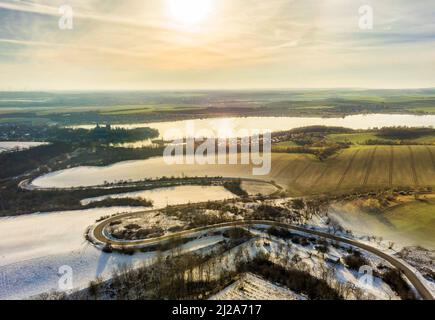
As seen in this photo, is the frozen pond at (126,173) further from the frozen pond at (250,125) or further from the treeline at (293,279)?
the frozen pond at (250,125)

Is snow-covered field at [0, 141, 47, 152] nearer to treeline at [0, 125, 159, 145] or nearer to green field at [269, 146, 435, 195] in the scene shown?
treeline at [0, 125, 159, 145]

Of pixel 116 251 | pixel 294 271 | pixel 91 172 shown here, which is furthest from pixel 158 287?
pixel 91 172

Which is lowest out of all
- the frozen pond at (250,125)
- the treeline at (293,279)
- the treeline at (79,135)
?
the treeline at (293,279)

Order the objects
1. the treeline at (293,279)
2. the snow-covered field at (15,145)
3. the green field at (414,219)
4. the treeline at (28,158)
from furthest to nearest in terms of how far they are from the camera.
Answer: the snow-covered field at (15,145), the treeline at (28,158), the green field at (414,219), the treeline at (293,279)

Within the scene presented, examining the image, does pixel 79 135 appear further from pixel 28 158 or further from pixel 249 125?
pixel 249 125

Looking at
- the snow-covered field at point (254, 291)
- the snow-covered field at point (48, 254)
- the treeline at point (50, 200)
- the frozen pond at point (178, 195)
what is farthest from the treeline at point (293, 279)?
the treeline at point (50, 200)

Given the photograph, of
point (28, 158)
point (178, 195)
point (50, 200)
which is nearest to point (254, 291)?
point (178, 195)

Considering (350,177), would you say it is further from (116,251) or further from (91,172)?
(91,172)
